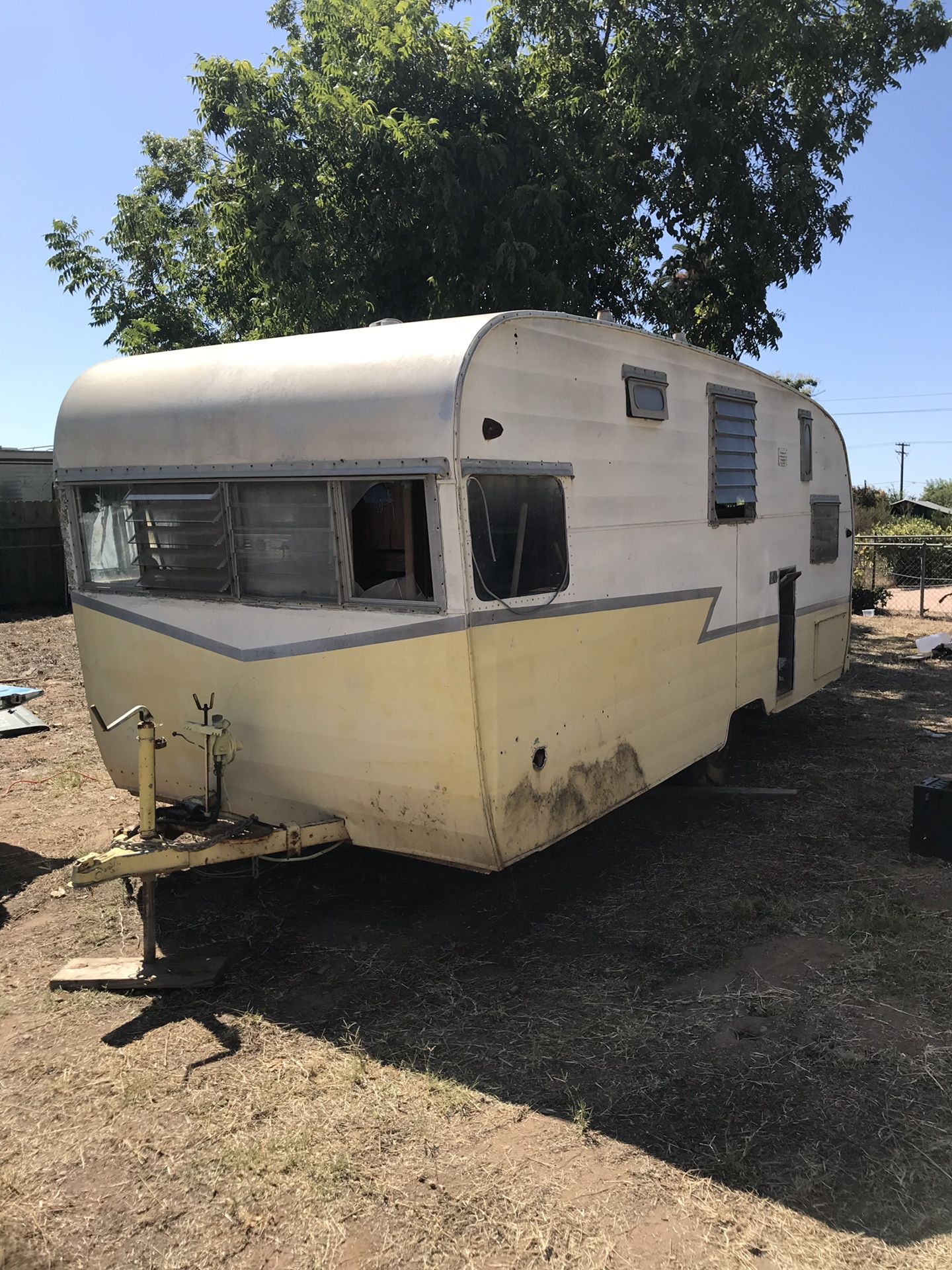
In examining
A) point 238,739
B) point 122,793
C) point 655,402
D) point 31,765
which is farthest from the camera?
→ point 31,765

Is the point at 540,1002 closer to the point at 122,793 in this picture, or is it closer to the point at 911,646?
the point at 122,793

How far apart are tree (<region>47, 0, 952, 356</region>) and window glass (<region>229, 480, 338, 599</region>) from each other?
6.29 metres

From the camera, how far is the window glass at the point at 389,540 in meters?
4.36

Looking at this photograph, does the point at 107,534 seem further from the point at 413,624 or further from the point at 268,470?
the point at 413,624

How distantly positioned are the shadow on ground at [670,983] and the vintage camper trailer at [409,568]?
60cm

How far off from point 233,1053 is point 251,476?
2.59 m

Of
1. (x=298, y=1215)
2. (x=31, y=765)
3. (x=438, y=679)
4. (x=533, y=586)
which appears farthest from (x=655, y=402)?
(x=31, y=765)

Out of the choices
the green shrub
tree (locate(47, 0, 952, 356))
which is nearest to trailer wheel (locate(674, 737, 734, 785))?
tree (locate(47, 0, 952, 356))

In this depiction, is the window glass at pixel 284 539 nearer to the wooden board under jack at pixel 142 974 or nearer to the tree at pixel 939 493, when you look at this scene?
the wooden board under jack at pixel 142 974

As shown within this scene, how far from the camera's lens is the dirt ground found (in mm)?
2963

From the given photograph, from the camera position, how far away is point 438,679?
419 centimetres

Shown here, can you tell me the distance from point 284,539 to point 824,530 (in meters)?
5.54

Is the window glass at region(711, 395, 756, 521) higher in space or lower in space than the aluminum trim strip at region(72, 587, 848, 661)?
higher

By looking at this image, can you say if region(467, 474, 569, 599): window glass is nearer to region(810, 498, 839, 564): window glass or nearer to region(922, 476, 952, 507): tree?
region(810, 498, 839, 564): window glass
